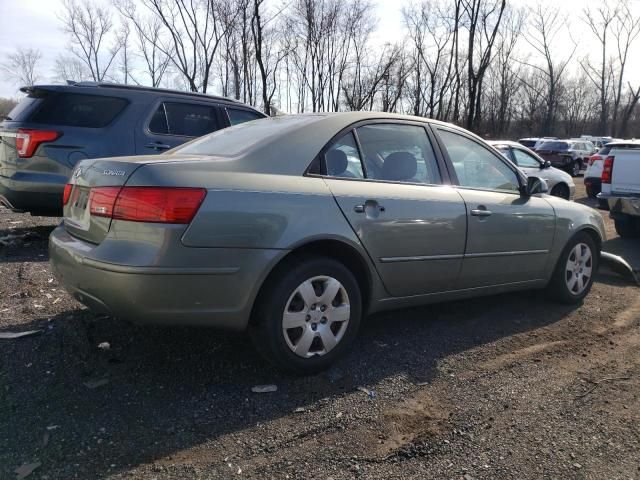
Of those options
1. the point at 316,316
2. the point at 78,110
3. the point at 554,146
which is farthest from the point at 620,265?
the point at 554,146

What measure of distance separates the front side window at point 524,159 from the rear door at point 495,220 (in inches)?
287

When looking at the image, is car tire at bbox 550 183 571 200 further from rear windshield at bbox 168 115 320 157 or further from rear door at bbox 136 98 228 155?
rear windshield at bbox 168 115 320 157

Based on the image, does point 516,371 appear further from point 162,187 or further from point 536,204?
point 162,187

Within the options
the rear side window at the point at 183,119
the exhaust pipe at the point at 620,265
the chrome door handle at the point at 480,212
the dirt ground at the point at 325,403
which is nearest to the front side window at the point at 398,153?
the chrome door handle at the point at 480,212

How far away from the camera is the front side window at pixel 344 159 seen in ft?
11.3

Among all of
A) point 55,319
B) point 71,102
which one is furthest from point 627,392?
point 71,102

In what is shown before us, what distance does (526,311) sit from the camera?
191 inches

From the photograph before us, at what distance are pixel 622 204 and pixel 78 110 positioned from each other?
23.9ft

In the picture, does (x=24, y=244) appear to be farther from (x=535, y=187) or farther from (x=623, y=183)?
(x=623, y=183)

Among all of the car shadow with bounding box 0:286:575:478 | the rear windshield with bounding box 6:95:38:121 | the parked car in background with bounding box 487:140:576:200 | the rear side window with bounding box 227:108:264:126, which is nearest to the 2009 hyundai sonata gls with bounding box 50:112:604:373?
the car shadow with bounding box 0:286:575:478

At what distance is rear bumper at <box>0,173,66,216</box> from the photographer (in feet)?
19.5

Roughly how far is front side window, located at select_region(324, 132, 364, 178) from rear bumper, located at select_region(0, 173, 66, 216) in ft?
12.4

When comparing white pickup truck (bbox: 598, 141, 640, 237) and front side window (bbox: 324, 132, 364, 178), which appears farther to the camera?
white pickup truck (bbox: 598, 141, 640, 237)

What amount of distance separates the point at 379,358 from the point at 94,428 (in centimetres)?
179
